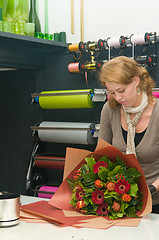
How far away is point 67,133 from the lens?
3.26 meters

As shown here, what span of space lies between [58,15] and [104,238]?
109 inches

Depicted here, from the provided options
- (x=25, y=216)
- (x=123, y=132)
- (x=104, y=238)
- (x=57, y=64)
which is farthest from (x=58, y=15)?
(x=104, y=238)

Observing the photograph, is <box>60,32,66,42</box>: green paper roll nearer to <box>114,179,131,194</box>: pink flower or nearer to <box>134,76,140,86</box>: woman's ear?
<box>134,76,140,86</box>: woman's ear

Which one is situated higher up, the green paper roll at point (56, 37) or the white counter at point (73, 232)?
the green paper roll at point (56, 37)

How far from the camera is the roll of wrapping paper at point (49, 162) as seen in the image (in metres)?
3.33

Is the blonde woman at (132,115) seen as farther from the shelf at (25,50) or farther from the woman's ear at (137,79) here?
the shelf at (25,50)

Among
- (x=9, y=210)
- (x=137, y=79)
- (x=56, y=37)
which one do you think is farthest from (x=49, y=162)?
(x=9, y=210)

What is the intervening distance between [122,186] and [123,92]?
2.09 feet

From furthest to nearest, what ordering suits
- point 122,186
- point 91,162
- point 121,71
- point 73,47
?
1. point 73,47
2. point 121,71
3. point 91,162
4. point 122,186

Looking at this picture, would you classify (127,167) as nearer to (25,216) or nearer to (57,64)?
(25,216)

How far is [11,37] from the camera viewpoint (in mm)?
2998

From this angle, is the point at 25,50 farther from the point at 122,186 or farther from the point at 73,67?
the point at 122,186

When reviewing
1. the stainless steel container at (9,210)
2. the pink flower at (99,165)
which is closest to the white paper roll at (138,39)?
the pink flower at (99,165)

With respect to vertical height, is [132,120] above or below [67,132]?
above
